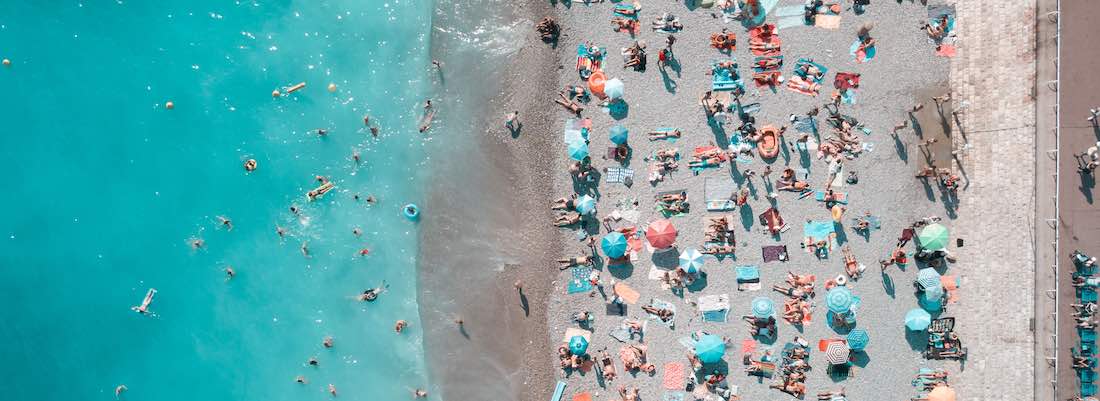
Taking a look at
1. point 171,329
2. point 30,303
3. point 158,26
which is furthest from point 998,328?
point 30,303

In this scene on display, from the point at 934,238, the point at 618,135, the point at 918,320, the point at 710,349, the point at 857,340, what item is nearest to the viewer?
the point at 934,238

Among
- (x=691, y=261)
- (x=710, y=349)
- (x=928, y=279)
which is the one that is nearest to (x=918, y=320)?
(x=928, y=279)

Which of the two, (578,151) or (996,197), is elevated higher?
(578,151)

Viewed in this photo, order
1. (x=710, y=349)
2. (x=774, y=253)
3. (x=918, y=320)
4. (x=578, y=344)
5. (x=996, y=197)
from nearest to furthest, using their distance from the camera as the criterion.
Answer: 1. (x=918, y=320)
2. (x=996, y=197)
3. (x=710, y=349)
4. (x=578, y=344)
5. (x=774, y=253)

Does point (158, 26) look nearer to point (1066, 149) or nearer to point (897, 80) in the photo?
point (897, 80)

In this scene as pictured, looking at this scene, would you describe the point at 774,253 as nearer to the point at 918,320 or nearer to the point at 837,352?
the point at 837,352

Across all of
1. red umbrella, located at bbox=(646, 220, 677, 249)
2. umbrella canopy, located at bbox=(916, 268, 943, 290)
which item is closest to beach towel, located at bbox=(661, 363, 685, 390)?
red umbrella, located at bbox=(646, 220, 677, 249)

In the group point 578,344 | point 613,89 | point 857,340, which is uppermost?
point 613,89

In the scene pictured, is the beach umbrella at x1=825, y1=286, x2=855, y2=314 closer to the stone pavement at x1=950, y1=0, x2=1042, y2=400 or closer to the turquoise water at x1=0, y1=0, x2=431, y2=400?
the stone pavement at x1=950, y1=0, x2=1042, y2=400
